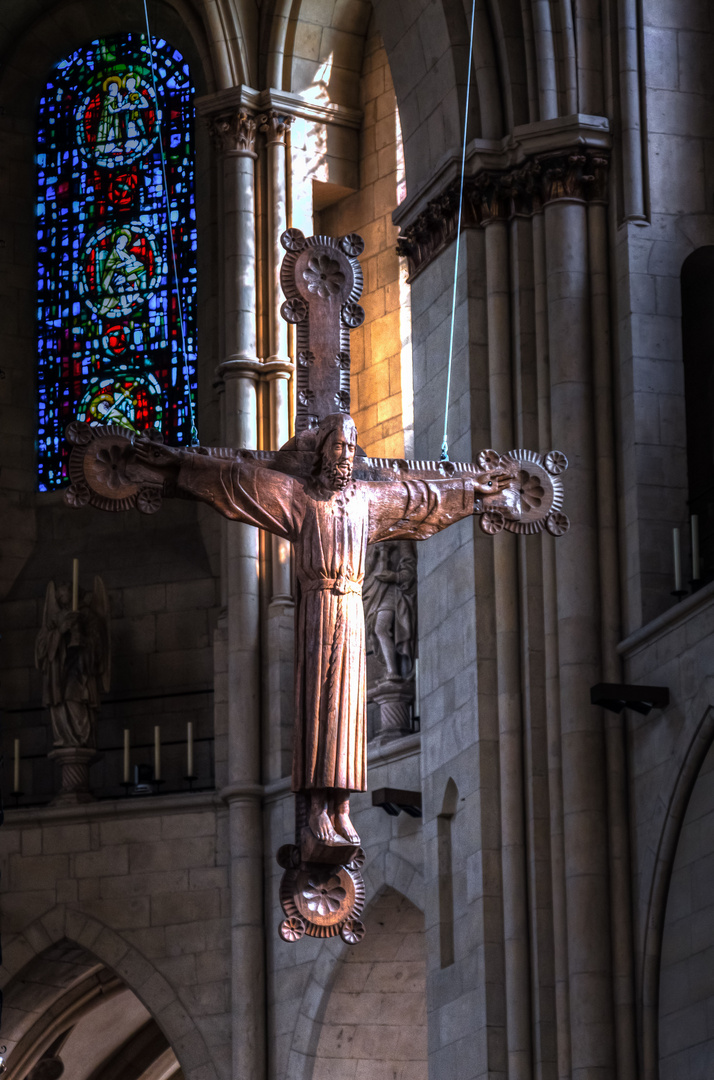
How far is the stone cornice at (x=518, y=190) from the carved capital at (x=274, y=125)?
4.03 m

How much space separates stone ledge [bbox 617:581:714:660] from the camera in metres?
12.3

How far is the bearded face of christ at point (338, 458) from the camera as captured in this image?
8.84 metres

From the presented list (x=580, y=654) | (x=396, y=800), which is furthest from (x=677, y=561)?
(x=396, y=800)

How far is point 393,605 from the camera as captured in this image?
16734 millimetres

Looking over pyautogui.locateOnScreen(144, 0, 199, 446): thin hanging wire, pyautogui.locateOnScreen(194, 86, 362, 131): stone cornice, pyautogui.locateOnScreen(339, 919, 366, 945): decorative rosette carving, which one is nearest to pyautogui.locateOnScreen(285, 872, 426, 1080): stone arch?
pyautogui.locateOnScreen(144, 0, 199, 446): thin hanging wire

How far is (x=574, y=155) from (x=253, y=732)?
18.8 ft

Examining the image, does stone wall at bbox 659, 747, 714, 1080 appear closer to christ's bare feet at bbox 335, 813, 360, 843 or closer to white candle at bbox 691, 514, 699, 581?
white candle at bbox 691, 514, 699, 581

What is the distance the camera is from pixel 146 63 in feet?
68.5

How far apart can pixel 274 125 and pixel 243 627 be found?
421 centimetres

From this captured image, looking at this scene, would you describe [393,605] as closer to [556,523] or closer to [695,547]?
[695,547]

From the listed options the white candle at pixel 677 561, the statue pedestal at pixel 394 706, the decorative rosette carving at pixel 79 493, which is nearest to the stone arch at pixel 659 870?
the white candle at pixel 677 561

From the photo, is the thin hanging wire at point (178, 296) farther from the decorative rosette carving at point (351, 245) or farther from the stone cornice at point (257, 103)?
the decorative rosette carving at point (351, 245)

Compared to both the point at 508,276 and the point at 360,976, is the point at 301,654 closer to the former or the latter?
the point at 508,276

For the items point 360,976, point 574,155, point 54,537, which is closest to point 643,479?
point 574,155
